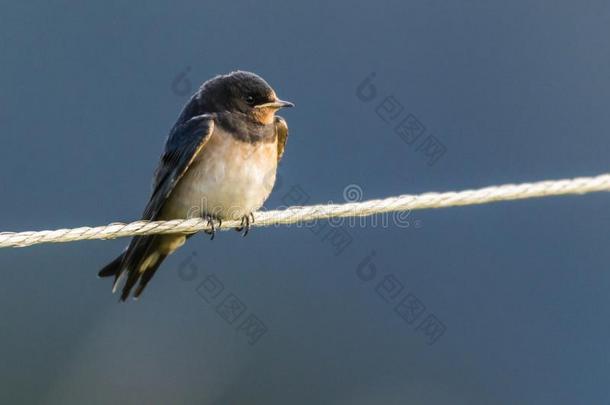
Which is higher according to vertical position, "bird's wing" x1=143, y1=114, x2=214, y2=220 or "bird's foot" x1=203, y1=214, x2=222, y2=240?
"bird's wing" x1=143, y1=114, x2=214, y2=220

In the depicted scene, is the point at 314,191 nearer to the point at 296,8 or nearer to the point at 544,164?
the point at 544,164

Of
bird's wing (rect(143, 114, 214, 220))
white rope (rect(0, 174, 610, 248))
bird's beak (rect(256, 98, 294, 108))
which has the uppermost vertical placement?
bird's wing (rect(143, 114, 214, 220))

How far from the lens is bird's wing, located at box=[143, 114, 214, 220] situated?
3.73 metres

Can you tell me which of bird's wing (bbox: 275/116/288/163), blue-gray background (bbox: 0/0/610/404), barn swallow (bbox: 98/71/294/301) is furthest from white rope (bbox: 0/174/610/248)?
blue-gray background (bbox: 0/0/610/404)

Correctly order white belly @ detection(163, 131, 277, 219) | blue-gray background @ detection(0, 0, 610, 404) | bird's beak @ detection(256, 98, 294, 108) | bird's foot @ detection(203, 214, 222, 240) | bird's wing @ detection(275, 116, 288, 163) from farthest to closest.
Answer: blue-gray background @ detection(0, 0, 610, 404) < bird's wing @ detection(275, 116, 288, 163) < bird's beak @ detection(256, 98, 294, 108) < white belly @ detection(163, 131, 277, 219) < bird's foot @ detection(203, 214, 222, 240)

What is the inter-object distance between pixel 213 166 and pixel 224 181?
2.6 inches

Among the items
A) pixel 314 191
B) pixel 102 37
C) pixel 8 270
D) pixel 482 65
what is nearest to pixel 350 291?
pixel 314 191

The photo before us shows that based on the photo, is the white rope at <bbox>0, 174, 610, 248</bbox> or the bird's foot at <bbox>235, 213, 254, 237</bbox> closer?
the white rope at <bbox>0, 174, 610, 248</bbox>

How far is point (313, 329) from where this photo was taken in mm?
9977

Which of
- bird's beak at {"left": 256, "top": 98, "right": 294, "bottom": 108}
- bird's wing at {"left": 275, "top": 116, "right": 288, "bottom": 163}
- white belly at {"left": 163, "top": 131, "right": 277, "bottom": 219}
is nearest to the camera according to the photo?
white belly at {"left": 163, "top": 131, "right": 277, "bottom": 219}

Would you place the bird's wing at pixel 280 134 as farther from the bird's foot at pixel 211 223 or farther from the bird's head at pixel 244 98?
the bird's foot at pixel 211 223

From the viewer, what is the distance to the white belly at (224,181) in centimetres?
371

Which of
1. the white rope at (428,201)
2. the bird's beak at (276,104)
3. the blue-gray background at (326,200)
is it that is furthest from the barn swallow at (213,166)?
the blue-gray background at (326,200)

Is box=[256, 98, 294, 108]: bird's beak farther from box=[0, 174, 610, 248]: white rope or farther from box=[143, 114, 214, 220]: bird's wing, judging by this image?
box=[0, 174, 610, 248]: white rope
